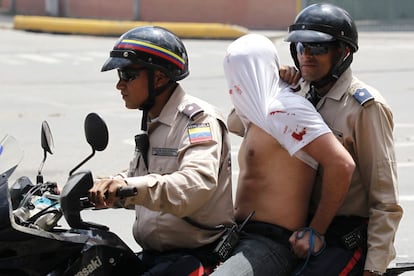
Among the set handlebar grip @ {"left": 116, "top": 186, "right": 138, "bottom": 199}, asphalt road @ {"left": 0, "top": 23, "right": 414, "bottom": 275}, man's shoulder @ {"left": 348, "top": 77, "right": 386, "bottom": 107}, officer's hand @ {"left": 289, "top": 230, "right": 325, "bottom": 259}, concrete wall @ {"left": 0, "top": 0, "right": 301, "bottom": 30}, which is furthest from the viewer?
concrete wall @ {"left": 0, "top": 0, "right": 301, "bottom": 30}

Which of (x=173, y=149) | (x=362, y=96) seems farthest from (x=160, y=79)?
(x=362, y=96)

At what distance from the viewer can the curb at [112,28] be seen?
2345 centimetres

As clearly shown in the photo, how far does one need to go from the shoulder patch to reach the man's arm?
0.90 feet

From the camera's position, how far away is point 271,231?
3.82 metres

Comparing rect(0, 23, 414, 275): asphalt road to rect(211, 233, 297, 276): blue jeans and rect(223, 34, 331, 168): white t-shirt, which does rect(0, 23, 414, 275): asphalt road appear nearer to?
rect(211, 233, 297, 276): blue jeans

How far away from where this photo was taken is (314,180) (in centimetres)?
385

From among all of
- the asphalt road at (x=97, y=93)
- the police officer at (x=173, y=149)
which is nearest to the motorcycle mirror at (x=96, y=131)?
the police officer at (x=173, y=149)

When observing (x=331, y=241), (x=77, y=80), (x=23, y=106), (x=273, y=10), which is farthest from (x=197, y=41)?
(x=331, y=241)

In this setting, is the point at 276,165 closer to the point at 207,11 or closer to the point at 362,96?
the point at 362,96

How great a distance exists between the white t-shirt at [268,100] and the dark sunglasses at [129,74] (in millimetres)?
380

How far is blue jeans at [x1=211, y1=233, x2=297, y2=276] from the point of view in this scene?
3627 mm

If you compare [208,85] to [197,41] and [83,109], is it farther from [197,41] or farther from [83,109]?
[197,41]

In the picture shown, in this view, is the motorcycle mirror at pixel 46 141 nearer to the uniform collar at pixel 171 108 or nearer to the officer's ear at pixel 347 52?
the uniform collar at pixel 171 108

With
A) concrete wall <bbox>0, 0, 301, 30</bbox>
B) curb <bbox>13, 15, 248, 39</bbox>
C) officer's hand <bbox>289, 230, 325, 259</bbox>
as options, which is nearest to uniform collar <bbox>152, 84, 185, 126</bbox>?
officer's hand <bbox>289, 230, 325, 259</bbox>
